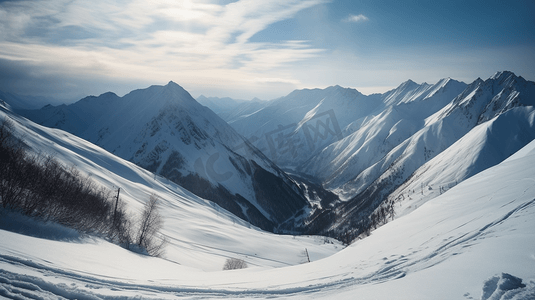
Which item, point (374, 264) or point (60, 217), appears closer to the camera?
point (374, 264)

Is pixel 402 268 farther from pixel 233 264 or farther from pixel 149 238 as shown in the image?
pixel 149 238

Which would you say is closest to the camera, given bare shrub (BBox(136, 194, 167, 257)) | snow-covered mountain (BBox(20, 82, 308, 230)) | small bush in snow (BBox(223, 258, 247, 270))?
bare shrub (BBox(136, 194, 167, 257))

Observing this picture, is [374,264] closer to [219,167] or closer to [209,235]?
[209,235]

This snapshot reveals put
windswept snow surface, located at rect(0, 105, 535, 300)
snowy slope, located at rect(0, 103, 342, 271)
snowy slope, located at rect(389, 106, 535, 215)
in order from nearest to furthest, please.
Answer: windswept snow surface, located at rect(0, 105, 535, 300), snowy slope, located at rect(0, 103, 342, 271), snowy slope, located at rect(389, 106, 535, 215)

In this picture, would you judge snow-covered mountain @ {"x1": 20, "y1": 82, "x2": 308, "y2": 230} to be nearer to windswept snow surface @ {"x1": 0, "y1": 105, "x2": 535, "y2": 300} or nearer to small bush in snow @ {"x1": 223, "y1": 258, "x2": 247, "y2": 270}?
small bush in snow @ {"x1": 223, "y1": 258, "x2": 247, "y2": 270}

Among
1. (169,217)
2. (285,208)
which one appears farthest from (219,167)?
(169,217)

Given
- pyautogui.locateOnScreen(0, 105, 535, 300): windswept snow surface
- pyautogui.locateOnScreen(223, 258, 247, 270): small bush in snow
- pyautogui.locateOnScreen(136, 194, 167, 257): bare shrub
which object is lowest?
pyautogui.locateOnScreen(223, 258, 247, 270): small bush in snow

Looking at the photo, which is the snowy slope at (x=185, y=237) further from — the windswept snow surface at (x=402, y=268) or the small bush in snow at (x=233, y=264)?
the windswept snow surface at (x=402, y=268)

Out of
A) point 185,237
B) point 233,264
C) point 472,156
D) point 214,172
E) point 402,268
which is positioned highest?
point 472,156

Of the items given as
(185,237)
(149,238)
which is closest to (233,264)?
(149,238)

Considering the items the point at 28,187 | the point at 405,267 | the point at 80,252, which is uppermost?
the point at 28,187

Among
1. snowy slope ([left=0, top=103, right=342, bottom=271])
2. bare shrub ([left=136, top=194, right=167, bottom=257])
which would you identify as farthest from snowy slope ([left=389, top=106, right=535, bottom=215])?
bare shrub ([left=136, top=194, right=167, bottom=257])
